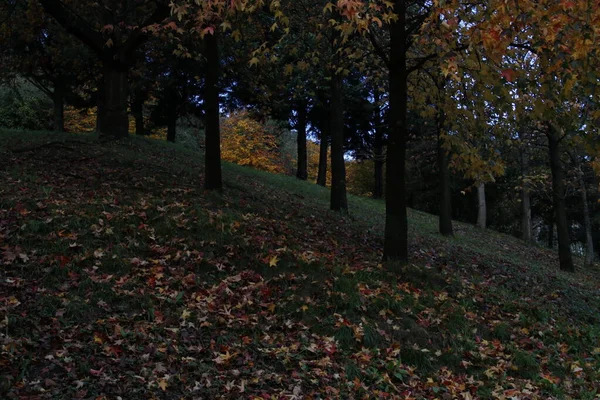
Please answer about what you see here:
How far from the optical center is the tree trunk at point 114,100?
14970 millimetres

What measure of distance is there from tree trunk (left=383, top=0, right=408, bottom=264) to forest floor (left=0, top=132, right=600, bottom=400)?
101cm

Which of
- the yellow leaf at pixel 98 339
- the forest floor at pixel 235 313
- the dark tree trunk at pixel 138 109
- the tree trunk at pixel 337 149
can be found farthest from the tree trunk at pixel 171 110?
the yellow leaf at pixel 98 339

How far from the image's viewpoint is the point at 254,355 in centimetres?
518

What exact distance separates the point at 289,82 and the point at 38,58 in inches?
406

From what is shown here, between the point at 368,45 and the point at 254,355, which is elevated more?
the point at 368,45

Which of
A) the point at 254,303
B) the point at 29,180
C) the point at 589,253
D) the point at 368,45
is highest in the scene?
the point at 368,45

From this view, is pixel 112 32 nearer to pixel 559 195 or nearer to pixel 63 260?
pixel 63 260

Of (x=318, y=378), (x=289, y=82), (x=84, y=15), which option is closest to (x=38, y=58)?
(x=84, y=15)

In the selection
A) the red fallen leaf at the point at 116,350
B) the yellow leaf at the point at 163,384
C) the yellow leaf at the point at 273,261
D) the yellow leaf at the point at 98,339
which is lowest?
the yellow leaf at the point at 163,384

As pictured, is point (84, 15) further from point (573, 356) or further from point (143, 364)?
point (573, 356)

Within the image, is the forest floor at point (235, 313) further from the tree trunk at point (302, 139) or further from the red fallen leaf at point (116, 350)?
the tree trunk at point (302, 139)

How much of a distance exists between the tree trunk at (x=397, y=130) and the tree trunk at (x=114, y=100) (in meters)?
9.67

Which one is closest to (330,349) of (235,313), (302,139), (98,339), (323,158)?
(235,313)

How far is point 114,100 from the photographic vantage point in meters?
15.6
